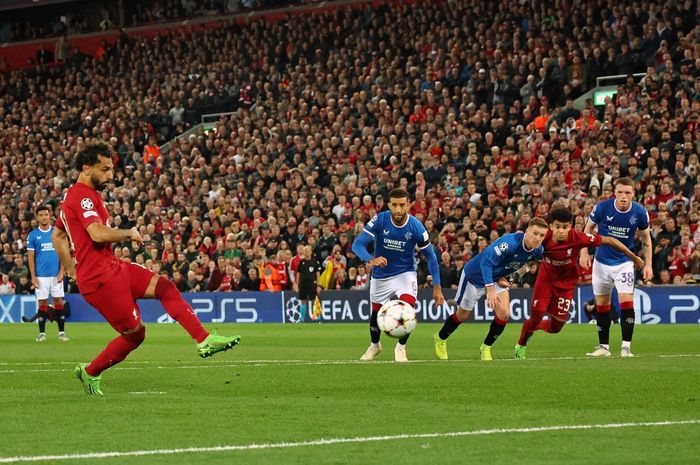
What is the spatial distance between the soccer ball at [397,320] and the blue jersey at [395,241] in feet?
3.61

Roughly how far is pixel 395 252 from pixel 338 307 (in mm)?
14888

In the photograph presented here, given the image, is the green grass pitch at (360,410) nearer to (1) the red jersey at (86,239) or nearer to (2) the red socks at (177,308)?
(2) the red socks at (177,308)

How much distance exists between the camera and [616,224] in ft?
54.2

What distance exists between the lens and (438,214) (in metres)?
29.8

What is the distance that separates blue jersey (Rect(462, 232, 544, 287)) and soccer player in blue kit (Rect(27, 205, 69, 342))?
35.7 ft

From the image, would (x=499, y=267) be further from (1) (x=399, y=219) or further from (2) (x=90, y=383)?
(2) (x=90, y=383)

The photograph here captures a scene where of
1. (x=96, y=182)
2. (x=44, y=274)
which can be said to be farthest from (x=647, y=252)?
(x=44, y=274)

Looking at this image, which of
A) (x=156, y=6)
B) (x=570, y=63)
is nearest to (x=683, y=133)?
(x=570, y=63)

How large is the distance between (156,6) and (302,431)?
149ft

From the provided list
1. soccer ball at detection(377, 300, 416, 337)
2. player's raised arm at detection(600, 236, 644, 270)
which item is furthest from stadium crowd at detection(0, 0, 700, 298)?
soccer ball at detection(377, 300, 416, 337)

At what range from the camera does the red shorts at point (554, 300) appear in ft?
53.1

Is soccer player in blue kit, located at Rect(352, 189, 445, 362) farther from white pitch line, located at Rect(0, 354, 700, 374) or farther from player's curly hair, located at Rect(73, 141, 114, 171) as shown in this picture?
player's curly hair, located at Rect(73, 141, 114, 171)

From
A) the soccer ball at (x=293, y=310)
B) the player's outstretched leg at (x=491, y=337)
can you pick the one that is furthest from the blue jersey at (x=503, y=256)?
→ the soccer ball at (x=293, y=310)

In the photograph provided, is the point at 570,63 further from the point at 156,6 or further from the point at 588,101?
the point at 156,6
